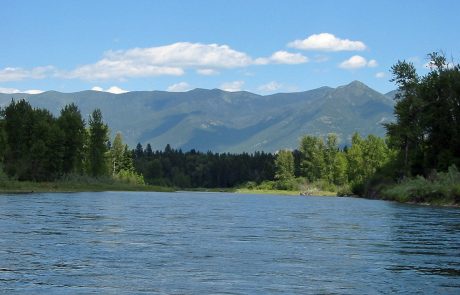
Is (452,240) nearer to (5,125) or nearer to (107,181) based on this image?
(5,125)

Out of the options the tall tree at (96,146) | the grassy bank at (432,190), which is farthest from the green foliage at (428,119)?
the tall tree at (96,146)

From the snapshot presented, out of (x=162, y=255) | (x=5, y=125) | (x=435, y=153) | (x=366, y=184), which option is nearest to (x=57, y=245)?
(x=162, y=255)

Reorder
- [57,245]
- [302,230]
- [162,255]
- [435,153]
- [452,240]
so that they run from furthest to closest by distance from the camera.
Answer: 1. [435,153]
2. [302,230]
3. [452,240]
4. [57,245]
5. [162,255]

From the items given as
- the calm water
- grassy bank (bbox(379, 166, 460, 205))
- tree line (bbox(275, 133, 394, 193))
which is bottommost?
the calm water

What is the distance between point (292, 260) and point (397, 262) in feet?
11.8

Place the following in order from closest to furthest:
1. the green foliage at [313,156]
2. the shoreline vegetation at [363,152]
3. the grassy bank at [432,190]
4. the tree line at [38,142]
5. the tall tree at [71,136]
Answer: the grassy bank at [432,190]
the shoreline vegetation at [363,152]
the tree line at [38,142]
the tall tree at [71,136]
the green foliage at [313,156]

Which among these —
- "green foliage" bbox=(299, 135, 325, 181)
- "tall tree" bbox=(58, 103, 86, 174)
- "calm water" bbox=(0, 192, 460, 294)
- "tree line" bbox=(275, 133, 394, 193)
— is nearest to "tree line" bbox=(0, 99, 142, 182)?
"tall tree" bbox=(58, 103, 86, 174)

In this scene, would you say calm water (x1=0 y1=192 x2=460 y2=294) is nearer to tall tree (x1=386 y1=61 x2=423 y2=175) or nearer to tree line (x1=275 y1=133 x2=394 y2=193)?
tall tree (x1=386 y1=61 x2=423 y2=175)

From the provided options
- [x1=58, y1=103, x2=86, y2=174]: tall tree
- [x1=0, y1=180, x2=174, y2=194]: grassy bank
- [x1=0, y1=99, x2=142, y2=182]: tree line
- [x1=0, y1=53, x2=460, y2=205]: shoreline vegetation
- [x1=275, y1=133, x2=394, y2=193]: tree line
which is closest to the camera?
[x1=0, y1=53, x2=460, y2=205]: shoreline vegetation

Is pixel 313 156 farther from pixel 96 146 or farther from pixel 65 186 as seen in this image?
pixel 65 186

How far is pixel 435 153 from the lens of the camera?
98875 mm

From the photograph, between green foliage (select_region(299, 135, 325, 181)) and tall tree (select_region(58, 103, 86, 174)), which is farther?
green foliage (select_region(299, 135, 325, 181))

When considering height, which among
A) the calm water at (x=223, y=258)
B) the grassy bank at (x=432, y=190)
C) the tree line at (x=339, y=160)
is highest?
the tree line at (x=339, y=160)

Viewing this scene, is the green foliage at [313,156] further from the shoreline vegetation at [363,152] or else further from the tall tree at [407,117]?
the tall tree at [407,117]
